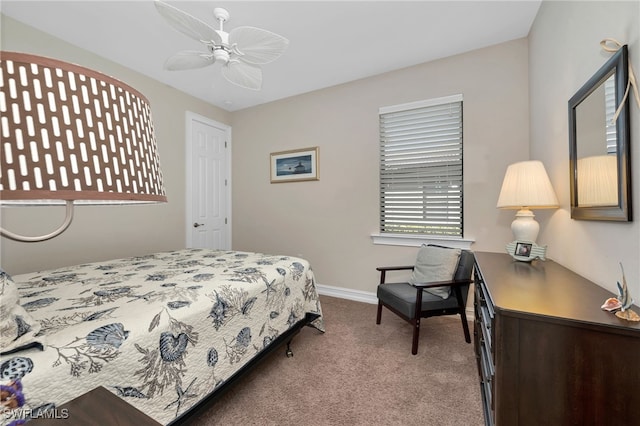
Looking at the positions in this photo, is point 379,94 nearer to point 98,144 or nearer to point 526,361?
point 526,361

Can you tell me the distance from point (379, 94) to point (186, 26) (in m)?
2.19

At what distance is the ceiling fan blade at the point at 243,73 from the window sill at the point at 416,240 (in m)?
2.09

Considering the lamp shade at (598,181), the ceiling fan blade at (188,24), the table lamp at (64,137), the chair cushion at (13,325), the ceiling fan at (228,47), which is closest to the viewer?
the table lamp at (64,137)

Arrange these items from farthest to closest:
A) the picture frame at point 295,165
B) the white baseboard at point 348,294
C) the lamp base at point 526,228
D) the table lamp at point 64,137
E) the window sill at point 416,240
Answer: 1. the picture frame at point 295,165
2. the white baseboard at point 348,294
3. the window sill at point 416,240
4. the lamp base at point 526,228
5. the table lamp at point 64,137

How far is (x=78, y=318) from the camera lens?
3.69 feet

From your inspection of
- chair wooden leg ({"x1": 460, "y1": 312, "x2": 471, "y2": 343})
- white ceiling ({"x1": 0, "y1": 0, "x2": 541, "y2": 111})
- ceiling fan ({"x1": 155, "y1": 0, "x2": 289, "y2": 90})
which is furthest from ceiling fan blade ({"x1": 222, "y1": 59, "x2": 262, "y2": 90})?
chair wooden leg ({"x1": 460, "y1": 312, "x2": 471, "y2": 343})

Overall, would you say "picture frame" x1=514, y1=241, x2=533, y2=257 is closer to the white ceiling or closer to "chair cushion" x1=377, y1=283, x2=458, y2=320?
"chair cushion" x1=377, y1=283, x2=458, y2=320

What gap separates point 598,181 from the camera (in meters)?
1.27

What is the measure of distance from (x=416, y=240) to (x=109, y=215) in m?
3.39

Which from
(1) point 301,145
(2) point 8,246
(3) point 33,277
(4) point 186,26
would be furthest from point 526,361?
(2) point 8,246

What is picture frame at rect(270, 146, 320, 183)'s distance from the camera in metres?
3.59

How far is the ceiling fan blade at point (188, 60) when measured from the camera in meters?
1.97

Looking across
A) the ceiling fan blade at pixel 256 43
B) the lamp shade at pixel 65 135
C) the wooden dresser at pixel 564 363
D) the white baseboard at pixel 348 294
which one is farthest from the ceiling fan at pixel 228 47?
the white baseboard at pixel 348 294

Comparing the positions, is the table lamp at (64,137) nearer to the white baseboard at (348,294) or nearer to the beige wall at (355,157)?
the beige wall at (355,157)
